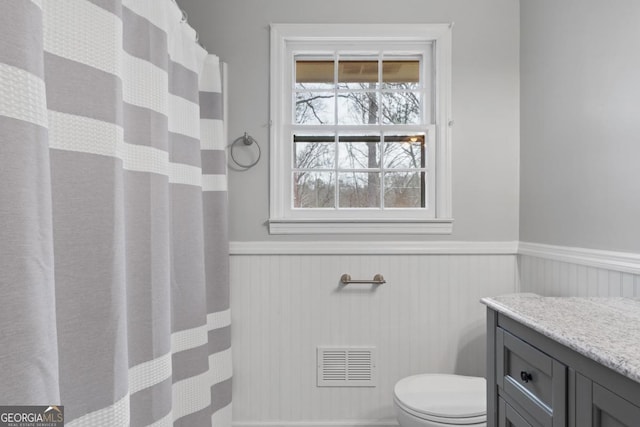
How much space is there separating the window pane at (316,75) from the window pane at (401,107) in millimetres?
330

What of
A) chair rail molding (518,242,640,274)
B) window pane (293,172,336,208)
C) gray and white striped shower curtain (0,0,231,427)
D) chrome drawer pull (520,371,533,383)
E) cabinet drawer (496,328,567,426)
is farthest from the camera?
window pane (293,172,336,208)

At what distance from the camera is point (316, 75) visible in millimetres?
2100

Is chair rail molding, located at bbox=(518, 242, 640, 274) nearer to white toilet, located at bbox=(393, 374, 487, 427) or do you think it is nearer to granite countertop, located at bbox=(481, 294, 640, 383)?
granite countertop, located at bbox=(481, 294, 640, 383)

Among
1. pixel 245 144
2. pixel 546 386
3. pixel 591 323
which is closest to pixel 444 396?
pixel 546 386

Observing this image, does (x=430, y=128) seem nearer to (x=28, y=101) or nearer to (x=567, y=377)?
(x=567, y=377)

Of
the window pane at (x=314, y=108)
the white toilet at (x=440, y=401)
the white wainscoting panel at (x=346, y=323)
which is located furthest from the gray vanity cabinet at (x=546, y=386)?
the window pane at (x=314, y=108)

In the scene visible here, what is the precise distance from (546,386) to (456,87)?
61.8 inches

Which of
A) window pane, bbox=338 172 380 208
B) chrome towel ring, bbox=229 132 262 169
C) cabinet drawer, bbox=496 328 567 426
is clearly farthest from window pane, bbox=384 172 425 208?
cabinet drawer, bbox=496 328 567 426

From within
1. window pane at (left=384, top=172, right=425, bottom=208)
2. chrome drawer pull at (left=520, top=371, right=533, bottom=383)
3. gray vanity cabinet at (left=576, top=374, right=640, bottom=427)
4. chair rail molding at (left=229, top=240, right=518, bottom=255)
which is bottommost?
chrome drawer pull at (left=520, top=371, right=533, bottom=383)

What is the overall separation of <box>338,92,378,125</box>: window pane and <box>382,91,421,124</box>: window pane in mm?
63

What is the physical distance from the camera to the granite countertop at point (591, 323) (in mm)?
735

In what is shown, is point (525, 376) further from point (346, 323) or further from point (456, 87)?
point (456, 87)

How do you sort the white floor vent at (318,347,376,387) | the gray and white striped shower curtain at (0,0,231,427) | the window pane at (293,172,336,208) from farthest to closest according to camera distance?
1. the window pane at (293,172,336,208)
2. the white floor vent at (318,347,376,387)
3. the gray and white striped shower curtain at (0,0,231,427)

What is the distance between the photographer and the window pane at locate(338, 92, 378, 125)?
209 centimetres
